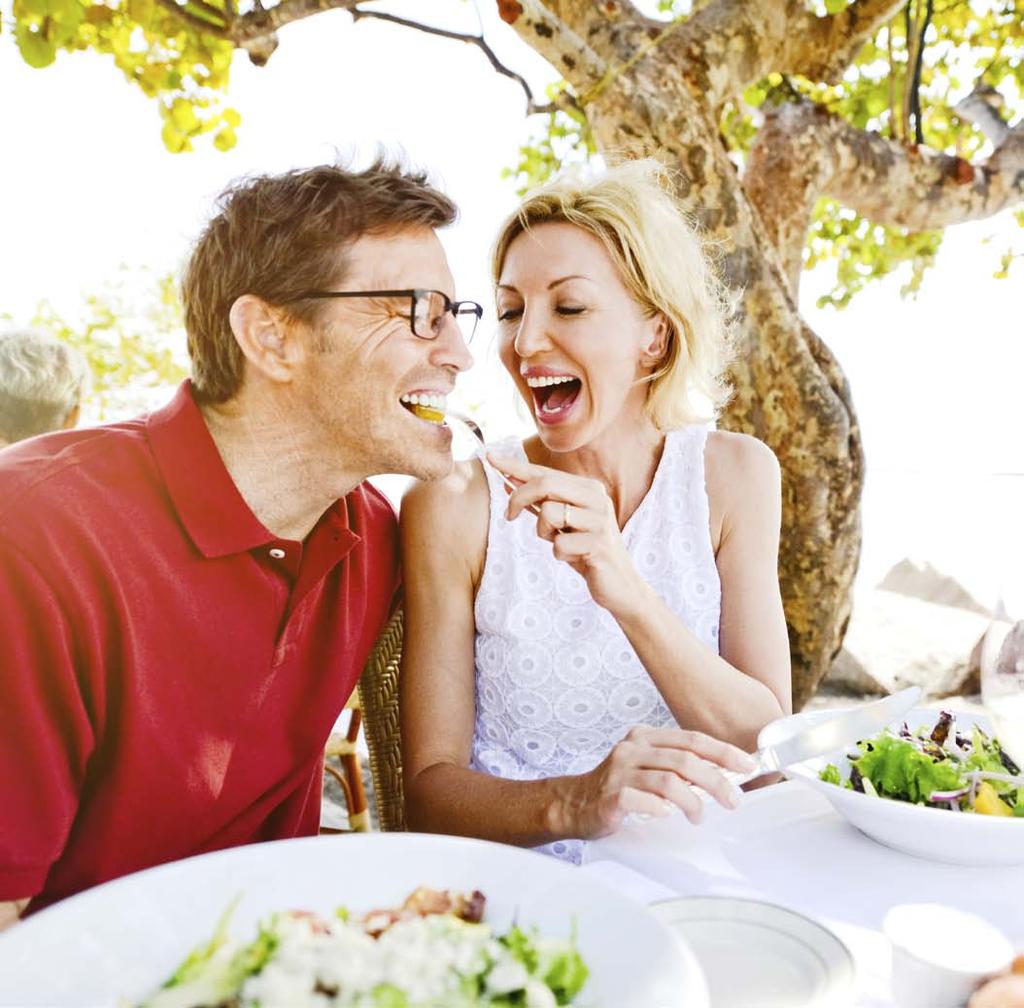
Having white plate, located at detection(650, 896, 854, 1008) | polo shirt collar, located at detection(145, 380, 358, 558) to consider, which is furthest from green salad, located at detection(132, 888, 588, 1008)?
polo shirt collar, located at detection(145, 380, 358, 558)

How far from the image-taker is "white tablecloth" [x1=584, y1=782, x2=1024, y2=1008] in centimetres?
111

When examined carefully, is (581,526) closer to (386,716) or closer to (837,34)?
(386,716)

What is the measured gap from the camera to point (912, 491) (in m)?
11.7

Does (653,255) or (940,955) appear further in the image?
(653,255)

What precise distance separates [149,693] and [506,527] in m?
0.89

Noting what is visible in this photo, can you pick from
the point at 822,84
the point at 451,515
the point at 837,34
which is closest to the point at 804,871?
the point at 451,515

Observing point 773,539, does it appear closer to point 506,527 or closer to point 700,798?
point 506,527

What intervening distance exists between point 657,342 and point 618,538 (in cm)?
81

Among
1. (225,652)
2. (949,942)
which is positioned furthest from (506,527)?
(949,942)

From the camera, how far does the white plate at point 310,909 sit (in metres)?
0.79

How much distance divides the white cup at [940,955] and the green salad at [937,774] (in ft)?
1.30

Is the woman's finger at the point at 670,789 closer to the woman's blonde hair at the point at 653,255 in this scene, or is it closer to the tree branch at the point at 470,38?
the woman's blonde hair at the point at 653,255

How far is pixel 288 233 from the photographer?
5.95 feet

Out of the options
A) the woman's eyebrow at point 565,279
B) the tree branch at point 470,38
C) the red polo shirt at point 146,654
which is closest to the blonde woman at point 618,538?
the woman's eyebrow at point 565,279
